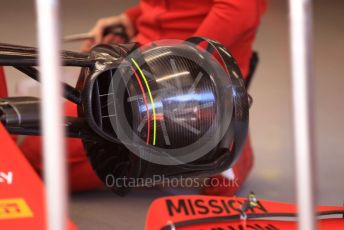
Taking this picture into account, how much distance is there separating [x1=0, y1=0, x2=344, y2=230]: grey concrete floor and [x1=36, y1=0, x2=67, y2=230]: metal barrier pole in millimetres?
189

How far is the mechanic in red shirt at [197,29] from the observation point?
3.77 ft

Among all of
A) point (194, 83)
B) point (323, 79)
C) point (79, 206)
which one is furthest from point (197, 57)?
point (323, 79)

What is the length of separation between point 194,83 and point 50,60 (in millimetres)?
371

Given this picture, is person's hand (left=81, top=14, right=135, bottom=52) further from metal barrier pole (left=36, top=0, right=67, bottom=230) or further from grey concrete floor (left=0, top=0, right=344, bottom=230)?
metal barrier pole (left=36, top=0, right=67, bottom=230)

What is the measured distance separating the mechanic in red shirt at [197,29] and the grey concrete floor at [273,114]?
5 cm

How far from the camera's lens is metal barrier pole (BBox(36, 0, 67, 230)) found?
0.47 m

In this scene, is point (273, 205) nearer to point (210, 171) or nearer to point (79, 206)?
point (210, 171)

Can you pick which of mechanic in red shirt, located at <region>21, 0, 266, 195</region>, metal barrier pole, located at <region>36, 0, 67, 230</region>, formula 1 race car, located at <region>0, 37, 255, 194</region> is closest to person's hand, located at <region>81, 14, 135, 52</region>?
mechanic in red shirt, located at <region>21, 0, 266, 195</region>

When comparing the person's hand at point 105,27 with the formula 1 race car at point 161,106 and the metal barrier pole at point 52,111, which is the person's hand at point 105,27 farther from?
the metal barrier pole at point 52,111

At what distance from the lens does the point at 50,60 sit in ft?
1.56

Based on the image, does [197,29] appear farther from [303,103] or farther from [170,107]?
[303,103]

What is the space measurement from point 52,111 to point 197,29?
2.64ft

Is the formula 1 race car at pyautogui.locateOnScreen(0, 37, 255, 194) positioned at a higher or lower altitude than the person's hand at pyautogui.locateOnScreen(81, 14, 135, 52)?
lower

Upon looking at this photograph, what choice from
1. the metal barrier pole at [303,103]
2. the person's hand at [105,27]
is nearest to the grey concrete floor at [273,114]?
the metal barrier pole at [303,103]
